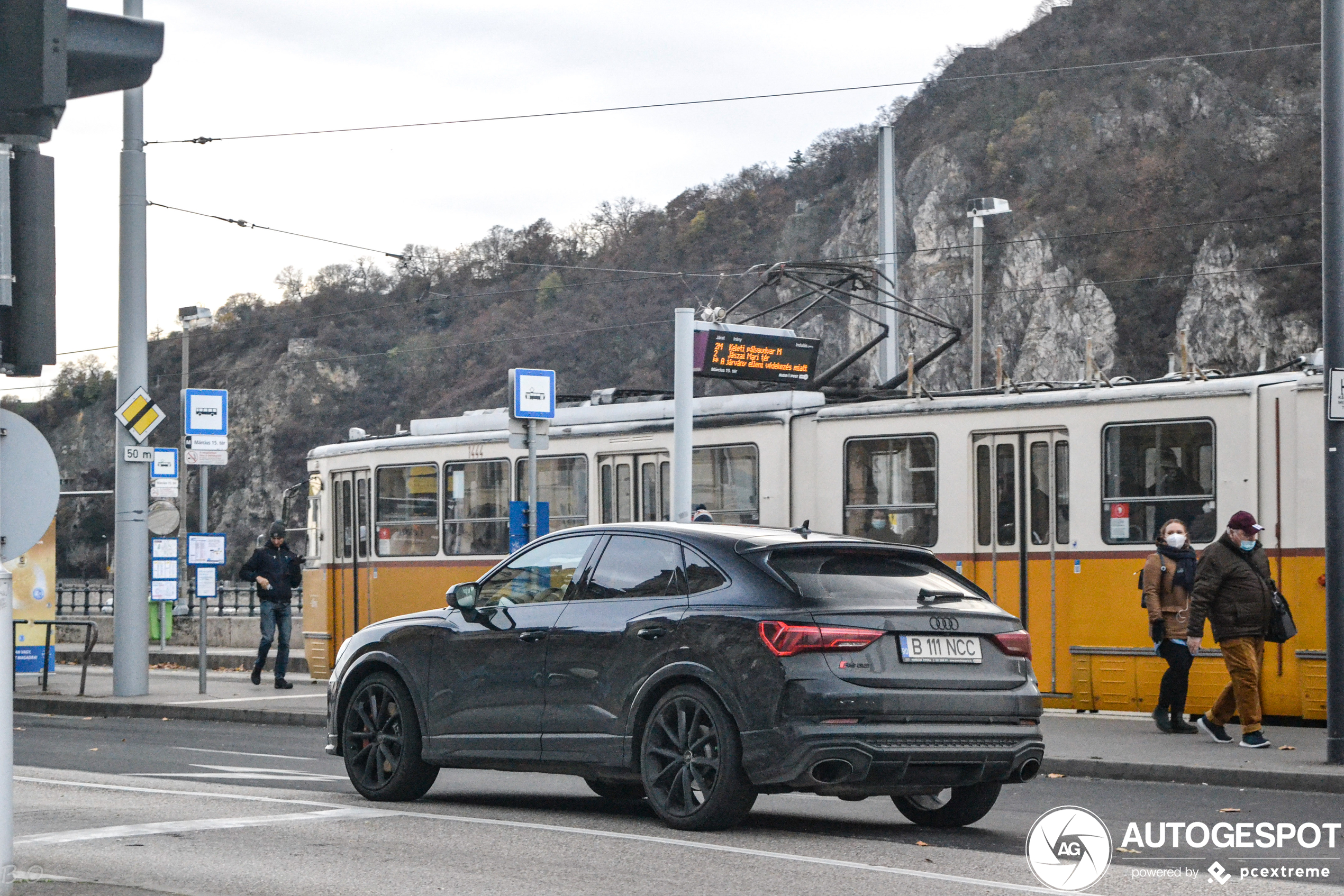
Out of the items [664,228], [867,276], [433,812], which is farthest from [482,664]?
[664,228]

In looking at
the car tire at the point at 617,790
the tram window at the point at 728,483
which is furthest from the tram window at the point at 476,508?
the car tire at the point at 617,790

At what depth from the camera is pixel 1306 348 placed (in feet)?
261

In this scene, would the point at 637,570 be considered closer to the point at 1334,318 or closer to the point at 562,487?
the point at 1334,318

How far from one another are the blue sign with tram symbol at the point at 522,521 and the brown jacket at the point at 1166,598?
619 centimetres

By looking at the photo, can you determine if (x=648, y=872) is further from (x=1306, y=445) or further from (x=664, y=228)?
(x=664, y=228)

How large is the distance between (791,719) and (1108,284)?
86.6 metres

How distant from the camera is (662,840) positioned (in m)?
8.74

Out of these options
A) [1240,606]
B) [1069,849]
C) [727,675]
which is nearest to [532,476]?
[1240,606]

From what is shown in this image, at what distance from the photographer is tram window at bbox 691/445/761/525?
61.3ft

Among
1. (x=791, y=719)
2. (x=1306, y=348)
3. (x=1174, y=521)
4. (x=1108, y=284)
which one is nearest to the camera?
(x=791, y=719)

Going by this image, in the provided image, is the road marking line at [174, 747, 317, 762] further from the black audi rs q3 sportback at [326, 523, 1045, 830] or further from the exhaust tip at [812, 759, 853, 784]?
the exhaust tip at [812, 759, 853, 784]

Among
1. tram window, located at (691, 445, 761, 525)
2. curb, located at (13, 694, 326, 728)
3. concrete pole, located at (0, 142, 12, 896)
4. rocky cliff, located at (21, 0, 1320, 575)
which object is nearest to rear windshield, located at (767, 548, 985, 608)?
concrete pole, located at (0, 142, 12, 896)

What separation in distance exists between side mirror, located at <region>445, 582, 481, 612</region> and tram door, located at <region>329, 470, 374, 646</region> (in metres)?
12.1

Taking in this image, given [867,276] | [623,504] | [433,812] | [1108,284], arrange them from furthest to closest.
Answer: [1108,284] → [867,276] → [623,504] → [433,812]
